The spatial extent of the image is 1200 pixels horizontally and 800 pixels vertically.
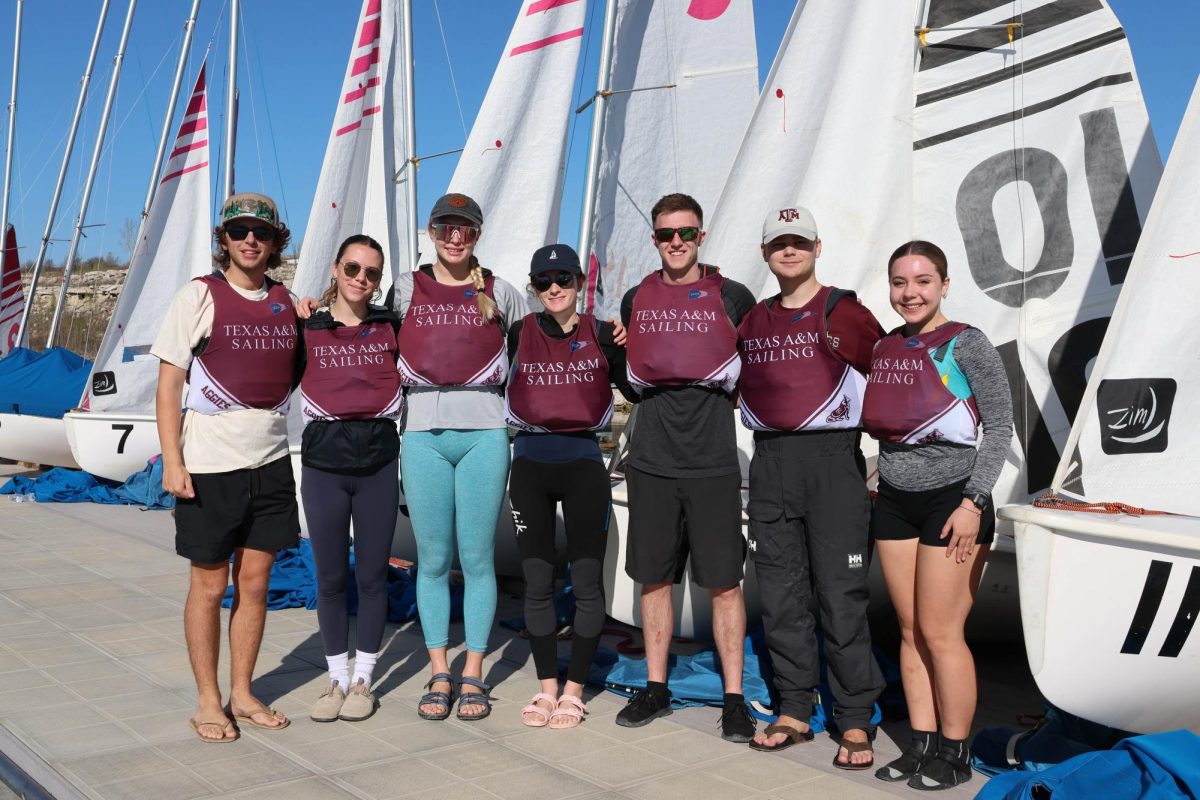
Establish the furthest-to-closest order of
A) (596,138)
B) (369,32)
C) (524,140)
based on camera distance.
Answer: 1. (369,32)
2. (524,140)
3. (596,138)

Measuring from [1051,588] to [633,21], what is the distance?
17.6ft

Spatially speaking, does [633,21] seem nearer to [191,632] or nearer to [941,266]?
[941,266]

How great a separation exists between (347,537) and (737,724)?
1.50 meters

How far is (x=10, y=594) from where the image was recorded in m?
5.68

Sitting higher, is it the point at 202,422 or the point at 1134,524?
the point at 202,422

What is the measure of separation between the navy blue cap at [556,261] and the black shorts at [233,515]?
43.9 inches

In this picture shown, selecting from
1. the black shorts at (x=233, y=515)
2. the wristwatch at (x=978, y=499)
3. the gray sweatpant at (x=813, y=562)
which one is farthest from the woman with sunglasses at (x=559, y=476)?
the wristwatch at (x=978, y=499)

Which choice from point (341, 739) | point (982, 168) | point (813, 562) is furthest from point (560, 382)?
point (982, 168)

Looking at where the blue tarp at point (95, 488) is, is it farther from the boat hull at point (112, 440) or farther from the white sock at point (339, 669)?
the white sock at point (339, 669)

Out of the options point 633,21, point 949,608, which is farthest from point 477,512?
point 633,21

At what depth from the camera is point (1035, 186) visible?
483 cm

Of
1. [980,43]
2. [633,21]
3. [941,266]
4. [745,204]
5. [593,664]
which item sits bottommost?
[593,664]

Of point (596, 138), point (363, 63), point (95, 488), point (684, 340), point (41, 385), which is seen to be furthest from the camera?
point (41, 385)

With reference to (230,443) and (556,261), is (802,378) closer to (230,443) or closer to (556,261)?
(556,261)
